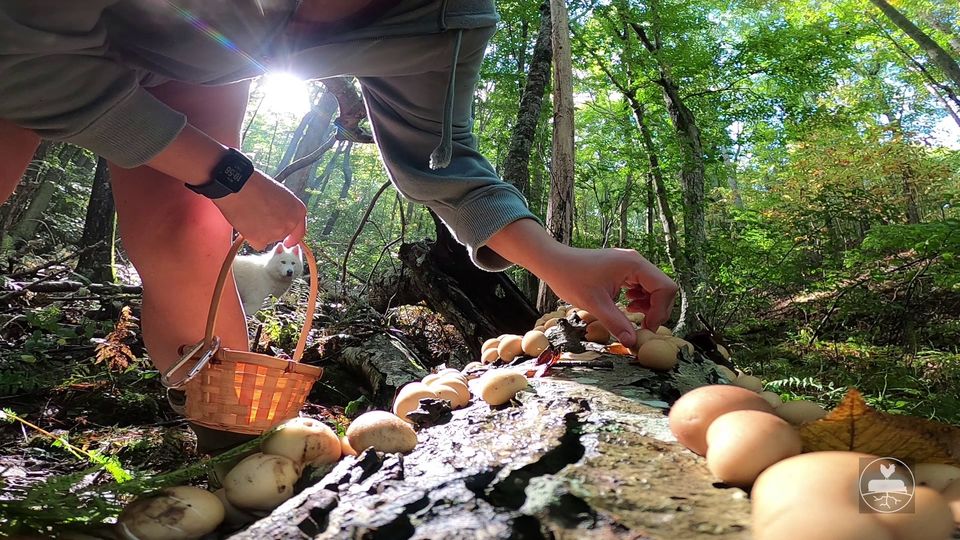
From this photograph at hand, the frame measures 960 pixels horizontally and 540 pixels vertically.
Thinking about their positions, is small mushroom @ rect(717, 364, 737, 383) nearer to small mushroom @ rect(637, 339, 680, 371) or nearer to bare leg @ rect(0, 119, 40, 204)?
small mushroom @ rect(637, 339, 680, 371)

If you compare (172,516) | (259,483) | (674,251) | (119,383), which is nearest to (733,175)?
(674,251)

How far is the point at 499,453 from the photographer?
3.34 ft

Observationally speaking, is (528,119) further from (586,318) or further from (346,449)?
(346,449)

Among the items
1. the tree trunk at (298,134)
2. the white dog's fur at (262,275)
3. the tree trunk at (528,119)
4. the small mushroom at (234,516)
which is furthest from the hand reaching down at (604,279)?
the tree trunk at (298,134)

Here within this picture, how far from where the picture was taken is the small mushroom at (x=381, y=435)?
3.54 ft

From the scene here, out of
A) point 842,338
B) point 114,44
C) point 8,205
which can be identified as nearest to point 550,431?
point 114,44

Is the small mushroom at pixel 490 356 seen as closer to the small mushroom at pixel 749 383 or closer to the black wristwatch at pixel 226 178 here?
the small mushroom at pixel 749 383

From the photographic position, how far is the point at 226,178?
4.48 feet

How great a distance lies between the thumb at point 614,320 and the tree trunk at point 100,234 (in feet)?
14.8

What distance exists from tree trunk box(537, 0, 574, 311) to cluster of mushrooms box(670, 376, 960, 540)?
3099 millimetres

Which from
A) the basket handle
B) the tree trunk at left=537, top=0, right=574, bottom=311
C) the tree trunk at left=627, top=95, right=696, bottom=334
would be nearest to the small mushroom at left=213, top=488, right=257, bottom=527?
the basket handle

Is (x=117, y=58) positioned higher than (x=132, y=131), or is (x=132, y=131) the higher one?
(x=117, y=58)

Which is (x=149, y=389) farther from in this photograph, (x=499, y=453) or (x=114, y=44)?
(x=499, y=453)

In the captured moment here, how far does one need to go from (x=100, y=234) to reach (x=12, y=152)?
4.27 metres
